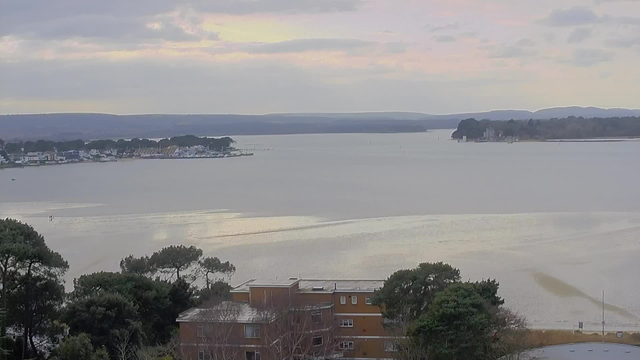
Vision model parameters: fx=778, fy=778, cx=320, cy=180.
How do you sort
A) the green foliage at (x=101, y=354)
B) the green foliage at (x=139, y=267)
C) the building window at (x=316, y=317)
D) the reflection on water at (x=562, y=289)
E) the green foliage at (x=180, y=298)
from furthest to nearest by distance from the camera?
the reflection on water at (x=562, y=289)
the green foliage at (x=139, y=267)
the green foliage at (x=180, y=298)
the building window at (x=316, y=317)
the green foliage at (x=101, y=354)

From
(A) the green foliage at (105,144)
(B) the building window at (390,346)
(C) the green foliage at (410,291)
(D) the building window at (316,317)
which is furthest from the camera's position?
(A) the green foliage at (105,144)

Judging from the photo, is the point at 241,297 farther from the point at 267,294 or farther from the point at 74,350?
the point at 74,350

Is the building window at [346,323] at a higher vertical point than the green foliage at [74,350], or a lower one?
lower

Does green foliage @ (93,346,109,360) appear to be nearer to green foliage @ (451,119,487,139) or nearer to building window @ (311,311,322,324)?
building window @ (311,311,322,324)

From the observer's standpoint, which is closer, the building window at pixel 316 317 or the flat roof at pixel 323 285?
the building window at pixel 316 317

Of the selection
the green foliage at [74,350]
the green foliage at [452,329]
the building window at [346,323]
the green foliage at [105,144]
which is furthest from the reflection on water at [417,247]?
the green foliage at [105,144]

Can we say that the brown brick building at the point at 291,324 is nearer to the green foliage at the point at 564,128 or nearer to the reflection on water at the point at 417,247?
the reflection on water at the point at 417,247

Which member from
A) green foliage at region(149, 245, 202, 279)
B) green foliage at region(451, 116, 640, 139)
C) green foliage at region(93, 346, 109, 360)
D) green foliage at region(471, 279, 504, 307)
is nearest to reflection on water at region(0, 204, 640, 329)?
green foliage at region(149, 245, 202, 279)

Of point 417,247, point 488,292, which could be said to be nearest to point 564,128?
point 417,247

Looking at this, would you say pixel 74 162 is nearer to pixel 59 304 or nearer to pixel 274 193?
pixel 274 193
